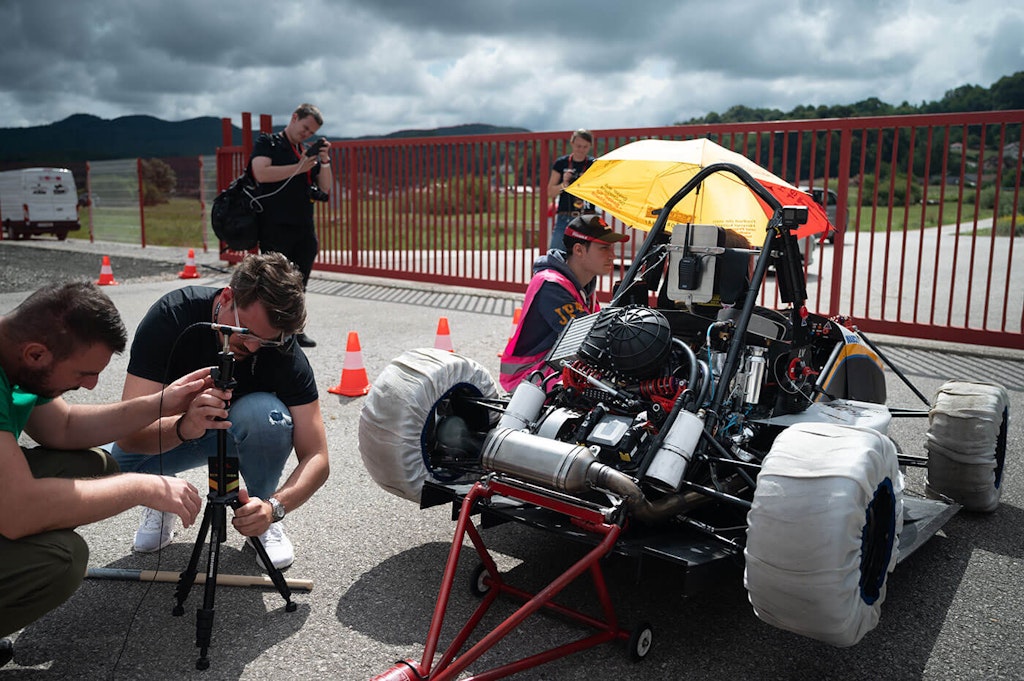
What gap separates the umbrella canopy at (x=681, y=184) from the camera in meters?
5.29

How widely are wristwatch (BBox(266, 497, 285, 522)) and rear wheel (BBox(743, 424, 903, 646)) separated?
1686mm

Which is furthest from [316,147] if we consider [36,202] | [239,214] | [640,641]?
[36,202]

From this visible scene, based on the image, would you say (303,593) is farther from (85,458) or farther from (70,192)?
(70,192)

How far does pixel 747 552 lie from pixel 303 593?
6.12 ft

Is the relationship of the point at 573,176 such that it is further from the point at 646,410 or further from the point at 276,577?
the point at 276,577

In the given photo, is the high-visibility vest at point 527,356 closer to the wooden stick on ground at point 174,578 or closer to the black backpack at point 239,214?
the wooden stick on ground at point 174,578

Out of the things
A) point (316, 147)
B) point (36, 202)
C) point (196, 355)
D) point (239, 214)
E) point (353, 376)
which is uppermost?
point (316, 147)

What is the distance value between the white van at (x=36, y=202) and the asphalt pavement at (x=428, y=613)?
23.1m

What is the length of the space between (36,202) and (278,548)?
24.6 meters

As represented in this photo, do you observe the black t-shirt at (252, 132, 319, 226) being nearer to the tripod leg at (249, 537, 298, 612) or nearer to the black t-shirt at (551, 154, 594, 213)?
the black t-shirt at (551, 154, 594, 213)

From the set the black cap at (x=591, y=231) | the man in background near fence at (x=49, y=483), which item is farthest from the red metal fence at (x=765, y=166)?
the man in background near fence at (x=49, y=483)

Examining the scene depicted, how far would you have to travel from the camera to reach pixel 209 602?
113 inches

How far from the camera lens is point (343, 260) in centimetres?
1438

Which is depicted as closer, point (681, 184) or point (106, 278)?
point (681, 184)
